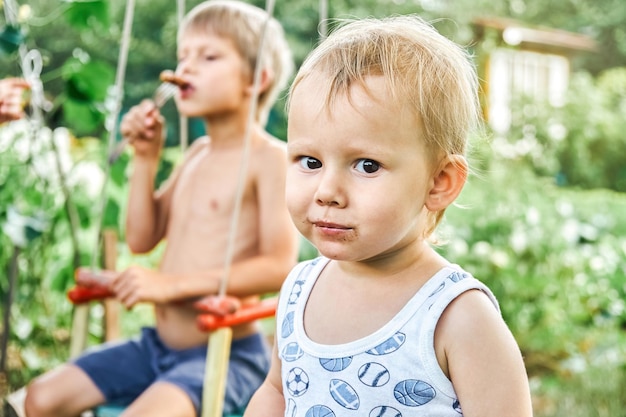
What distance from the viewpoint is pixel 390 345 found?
3.99 feet

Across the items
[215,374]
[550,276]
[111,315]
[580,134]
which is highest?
[215,374]

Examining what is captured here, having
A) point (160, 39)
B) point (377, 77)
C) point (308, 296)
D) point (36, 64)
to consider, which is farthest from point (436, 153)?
point (160, 39)

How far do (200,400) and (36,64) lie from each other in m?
1.29

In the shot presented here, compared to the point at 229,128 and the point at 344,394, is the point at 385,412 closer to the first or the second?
the point at 344,394

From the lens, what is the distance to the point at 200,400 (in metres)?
2.01

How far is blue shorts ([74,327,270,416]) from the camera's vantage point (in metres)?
2.11

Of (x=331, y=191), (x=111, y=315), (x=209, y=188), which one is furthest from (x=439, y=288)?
(x=111, y=315)

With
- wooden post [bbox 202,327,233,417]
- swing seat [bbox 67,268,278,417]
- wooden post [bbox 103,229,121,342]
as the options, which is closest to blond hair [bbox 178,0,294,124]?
swing seat [bbox 67,268,278,417]

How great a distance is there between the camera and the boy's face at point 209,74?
2184 millimetres

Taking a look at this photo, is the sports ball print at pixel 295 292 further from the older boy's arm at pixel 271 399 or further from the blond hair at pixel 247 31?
the blond hair at pixel 247 31

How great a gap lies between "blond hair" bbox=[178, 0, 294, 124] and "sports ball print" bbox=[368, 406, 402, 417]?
116 centimetres

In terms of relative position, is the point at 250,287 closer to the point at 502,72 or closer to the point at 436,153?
the point at 436,153

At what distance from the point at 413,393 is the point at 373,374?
0.19 feet

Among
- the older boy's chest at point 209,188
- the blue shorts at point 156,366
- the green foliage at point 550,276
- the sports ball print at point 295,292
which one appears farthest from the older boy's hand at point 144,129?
the green foliage at point 550,276
